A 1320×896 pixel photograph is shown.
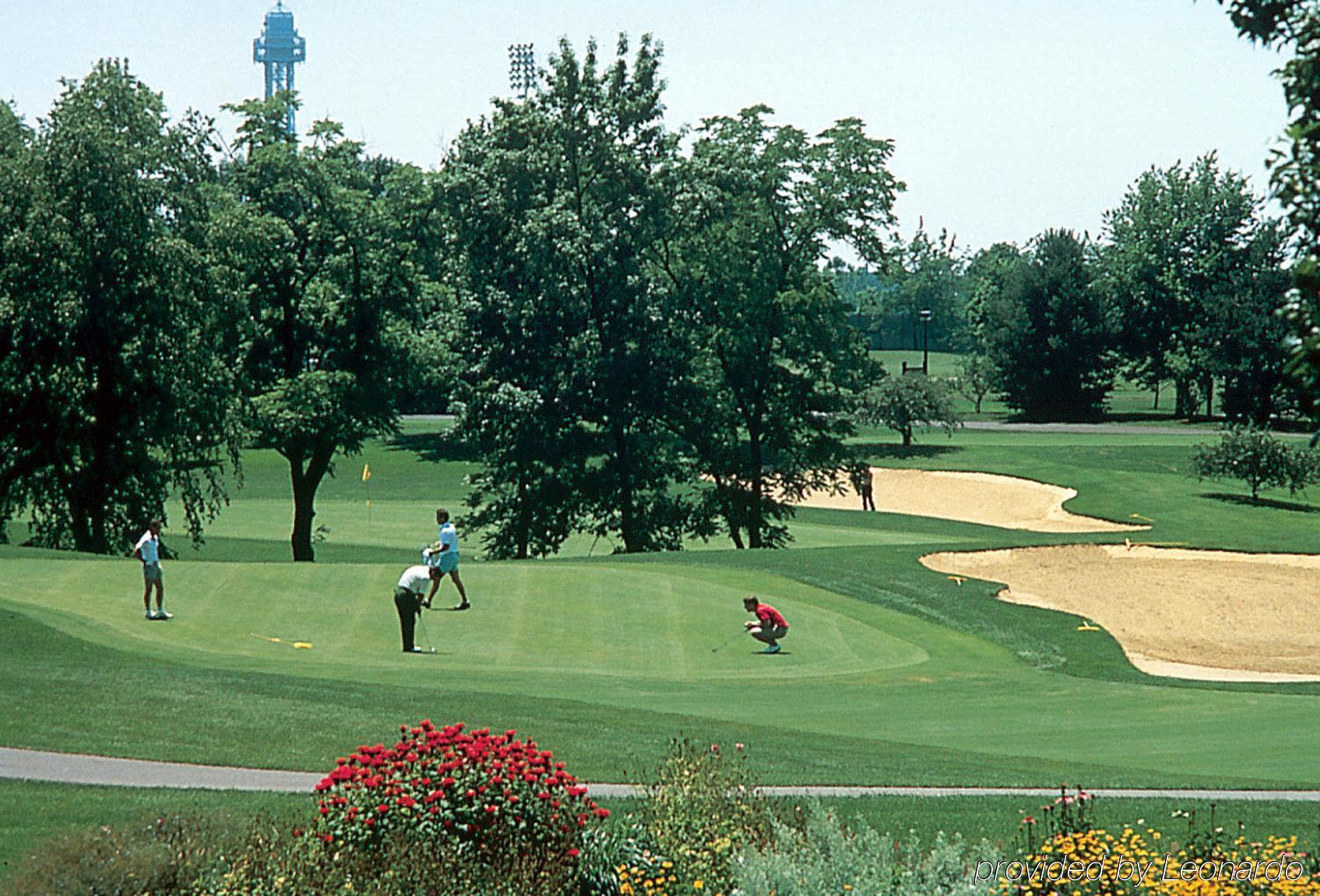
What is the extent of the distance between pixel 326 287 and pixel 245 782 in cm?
3937

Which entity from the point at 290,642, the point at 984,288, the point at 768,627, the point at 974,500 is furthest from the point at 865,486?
the point at 984,288

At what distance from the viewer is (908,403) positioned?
7944 cm

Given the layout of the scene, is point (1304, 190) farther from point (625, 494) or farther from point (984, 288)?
point (984, 288)

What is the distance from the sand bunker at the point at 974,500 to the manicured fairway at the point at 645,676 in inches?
565

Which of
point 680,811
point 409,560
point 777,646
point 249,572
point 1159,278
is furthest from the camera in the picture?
point 1159,278

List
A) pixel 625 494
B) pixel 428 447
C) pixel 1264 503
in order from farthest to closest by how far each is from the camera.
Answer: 1. pixel 428 447
2. pixel 1264 503
3. pixel 625 494

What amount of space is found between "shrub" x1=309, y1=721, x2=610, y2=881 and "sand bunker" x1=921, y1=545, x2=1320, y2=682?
20.9 meters

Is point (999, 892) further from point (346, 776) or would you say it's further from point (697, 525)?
point (697, 525)

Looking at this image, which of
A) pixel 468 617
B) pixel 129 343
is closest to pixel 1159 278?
pixel 129 343

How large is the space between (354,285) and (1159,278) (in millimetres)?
71491

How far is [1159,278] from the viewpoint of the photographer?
107 meters

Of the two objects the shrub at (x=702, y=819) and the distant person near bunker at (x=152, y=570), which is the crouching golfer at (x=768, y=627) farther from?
the shrub at (x=702, y=819)

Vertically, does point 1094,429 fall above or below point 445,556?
above

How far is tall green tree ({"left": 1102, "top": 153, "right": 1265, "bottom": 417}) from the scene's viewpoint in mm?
104688
